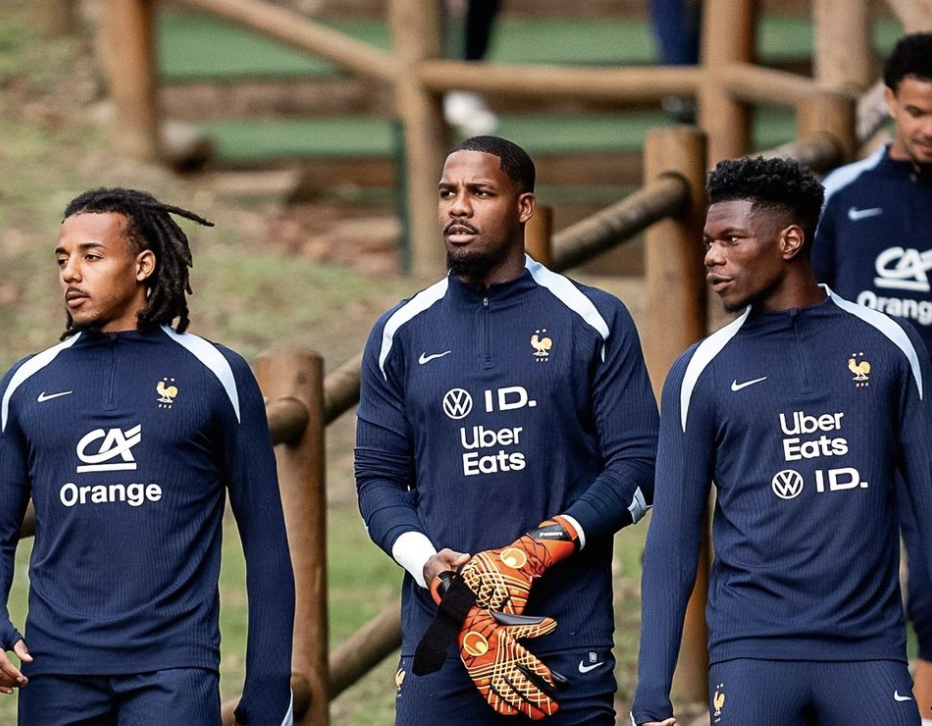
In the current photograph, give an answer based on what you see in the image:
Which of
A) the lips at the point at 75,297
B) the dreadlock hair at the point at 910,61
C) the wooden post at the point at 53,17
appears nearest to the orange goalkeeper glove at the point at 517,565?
the lips at the point at 75,297

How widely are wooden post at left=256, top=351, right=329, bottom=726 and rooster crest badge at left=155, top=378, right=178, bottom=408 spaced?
0.84 metres

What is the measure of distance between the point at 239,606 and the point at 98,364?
309 cm

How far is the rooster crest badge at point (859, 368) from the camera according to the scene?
159 inches

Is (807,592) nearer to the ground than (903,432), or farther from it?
nearer to the ground

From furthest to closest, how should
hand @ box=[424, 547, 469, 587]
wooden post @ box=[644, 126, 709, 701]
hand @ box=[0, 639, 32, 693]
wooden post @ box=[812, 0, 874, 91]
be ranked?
wooden post @ box=[812, 0, 874, 91], wooden post @ box=[644, 126, 709, 701], hand @ box=[424, 547, 469, 587], hand @ box=[0, 639, 32, 693]

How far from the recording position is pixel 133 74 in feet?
34.0

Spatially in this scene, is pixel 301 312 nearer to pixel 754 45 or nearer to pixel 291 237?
pixel 291 237

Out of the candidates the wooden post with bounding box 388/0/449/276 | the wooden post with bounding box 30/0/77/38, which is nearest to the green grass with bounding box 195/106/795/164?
the wooden post with bounding box 388/0/449/276

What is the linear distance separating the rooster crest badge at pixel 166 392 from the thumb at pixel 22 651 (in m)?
0.53

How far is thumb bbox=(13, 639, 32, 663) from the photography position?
383cm

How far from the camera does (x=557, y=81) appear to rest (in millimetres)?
9469

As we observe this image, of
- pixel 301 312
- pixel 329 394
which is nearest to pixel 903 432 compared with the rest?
pixel 329 394

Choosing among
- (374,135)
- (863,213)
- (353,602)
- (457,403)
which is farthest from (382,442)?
(374,135)

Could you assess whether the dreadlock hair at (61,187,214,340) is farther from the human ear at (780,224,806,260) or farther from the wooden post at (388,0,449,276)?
the wooden post at (388,0,449,276)
